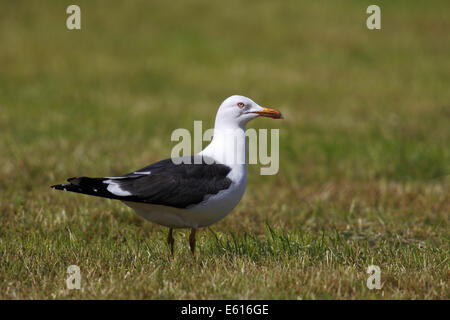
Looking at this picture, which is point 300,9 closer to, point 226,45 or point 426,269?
point 226,45

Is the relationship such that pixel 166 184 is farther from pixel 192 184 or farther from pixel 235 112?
pixel 235 112

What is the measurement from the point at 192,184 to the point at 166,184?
215 millimetres

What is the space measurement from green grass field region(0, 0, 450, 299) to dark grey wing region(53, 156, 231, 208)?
52 cm

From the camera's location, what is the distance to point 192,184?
189 inches

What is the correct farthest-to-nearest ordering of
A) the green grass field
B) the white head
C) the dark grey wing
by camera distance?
the white head → the dark grey wing → the green grass field

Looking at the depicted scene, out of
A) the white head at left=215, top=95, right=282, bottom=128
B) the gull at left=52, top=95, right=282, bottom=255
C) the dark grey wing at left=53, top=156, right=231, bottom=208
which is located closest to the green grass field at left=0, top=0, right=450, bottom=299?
the gull at left=52, top=95, right=282, bottom=255

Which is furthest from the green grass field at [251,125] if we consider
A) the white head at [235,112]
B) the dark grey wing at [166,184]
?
the white head at [235,112]

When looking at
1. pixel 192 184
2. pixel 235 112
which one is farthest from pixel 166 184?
pixel 235 112

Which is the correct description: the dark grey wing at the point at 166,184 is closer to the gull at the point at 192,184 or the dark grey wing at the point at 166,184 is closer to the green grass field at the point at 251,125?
the gull at the point at 192,184

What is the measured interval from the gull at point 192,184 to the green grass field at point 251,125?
353 millimetres

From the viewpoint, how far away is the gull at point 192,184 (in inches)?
184

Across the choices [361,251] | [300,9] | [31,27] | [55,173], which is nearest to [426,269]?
[361,251]

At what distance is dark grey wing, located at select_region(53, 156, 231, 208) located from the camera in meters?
4.65

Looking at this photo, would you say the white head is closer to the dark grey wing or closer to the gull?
the gull
